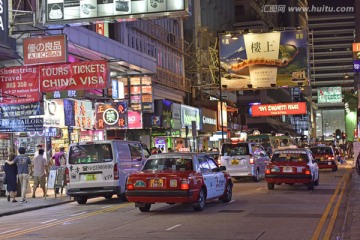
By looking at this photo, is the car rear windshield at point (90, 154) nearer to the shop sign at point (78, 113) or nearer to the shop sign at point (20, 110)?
the shop sign at point (20, 110)

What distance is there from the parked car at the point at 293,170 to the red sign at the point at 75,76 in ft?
23.6

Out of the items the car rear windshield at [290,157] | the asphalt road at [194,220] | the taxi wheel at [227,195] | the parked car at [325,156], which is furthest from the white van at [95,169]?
the parked car at [325,156]

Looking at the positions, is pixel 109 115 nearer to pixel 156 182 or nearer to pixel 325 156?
pixel 325 156

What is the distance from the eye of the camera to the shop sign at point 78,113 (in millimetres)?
28281

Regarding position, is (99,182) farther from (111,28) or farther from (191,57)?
(191,57)

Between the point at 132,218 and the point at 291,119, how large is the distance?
132m

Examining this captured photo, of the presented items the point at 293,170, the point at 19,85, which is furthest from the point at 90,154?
the point at 293,170

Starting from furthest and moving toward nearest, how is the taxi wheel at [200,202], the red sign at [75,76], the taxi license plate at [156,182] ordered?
the red sign at [75,76]
the taxi wheel at [200,202]
the taxi license plate at [156,182]

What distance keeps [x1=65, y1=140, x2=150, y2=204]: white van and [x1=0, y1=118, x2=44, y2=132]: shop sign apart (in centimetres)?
514

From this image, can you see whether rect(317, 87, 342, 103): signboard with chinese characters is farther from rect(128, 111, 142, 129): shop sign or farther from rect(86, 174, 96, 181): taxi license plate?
rect(86, 174, 96, 181): taxi license plate

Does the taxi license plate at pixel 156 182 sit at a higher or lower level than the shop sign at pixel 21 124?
lower

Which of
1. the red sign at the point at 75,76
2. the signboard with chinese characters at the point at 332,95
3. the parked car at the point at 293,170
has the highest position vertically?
the signboard with chinese characters at the point at 332,95

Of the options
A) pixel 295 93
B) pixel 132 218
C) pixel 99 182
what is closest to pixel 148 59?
pixel 99 182

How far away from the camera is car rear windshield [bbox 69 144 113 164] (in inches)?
760
